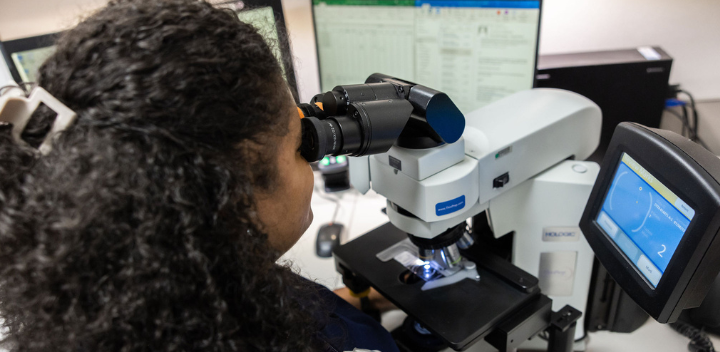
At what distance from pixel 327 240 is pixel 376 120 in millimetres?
626

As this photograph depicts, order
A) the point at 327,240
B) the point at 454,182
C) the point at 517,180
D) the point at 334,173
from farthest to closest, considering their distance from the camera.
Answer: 1. the point at 334,173
2. the point at 327,240
3. the point at 517,180
4. the point at 454,182

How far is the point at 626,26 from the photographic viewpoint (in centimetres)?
123

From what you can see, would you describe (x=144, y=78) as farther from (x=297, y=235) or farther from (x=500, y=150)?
(x=500, y=150)

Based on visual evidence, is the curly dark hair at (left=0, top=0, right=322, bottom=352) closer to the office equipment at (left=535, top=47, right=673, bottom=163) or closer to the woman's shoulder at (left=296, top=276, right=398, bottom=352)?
the woman's shoulder at (left=296, top=276, right=398, bottom=352)

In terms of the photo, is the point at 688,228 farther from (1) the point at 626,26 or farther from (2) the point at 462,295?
(1) the point at 626,26

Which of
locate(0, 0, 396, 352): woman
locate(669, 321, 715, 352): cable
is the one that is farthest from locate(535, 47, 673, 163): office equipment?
locate(0, 0, 396, 352): woman

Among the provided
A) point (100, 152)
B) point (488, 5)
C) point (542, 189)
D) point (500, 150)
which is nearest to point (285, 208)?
point (100, 152)

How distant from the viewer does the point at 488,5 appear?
995mm

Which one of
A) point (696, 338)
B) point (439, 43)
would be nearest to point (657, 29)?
point (439, 43)

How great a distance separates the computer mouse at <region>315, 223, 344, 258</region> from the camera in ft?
3.71

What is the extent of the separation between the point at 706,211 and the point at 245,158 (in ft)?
1.60

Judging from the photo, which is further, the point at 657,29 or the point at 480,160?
the point at 657,29

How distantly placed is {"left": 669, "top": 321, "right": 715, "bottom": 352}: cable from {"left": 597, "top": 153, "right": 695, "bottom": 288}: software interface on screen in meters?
0.36

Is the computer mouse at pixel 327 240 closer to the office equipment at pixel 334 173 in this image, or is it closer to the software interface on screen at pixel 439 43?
the office equipment at pixel 334 173
